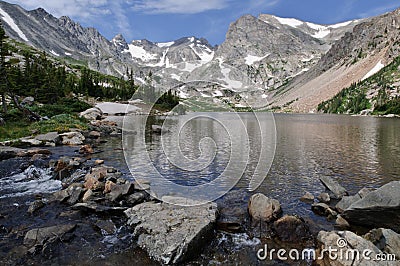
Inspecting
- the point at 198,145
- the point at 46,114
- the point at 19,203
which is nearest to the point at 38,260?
the point at 19,203

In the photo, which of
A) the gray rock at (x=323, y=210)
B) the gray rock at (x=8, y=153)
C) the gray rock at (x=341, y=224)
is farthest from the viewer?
the gray rock at (x=8, y=153)

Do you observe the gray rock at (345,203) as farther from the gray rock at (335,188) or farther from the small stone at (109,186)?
the small stone at (109,186)

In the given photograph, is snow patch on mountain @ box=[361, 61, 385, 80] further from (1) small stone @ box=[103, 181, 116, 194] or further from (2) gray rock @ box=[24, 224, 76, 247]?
(2) gray rock @ box=[24, 224, 76, 247]

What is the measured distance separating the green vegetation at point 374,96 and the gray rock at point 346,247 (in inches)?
4950

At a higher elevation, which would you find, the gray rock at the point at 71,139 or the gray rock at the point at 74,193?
the gray rock at the point at 71,139

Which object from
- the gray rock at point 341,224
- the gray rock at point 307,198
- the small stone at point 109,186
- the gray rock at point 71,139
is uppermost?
the gray rock at point 71,139

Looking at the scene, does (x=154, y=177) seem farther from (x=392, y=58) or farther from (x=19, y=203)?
(x=392, y=58)

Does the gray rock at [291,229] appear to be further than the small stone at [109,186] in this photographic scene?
No

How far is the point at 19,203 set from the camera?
12.9 m

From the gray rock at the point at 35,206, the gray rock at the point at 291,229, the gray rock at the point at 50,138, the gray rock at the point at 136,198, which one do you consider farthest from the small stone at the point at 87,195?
the gray rock at the point at 50,138

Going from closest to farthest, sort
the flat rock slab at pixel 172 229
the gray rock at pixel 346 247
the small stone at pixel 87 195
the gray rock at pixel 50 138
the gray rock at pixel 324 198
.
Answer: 1. the gray rock at pixel 346 247
2. the flat rock slab at pixel 172 229
3. the small stone at pixel 87 195
4. the gray rock at pixel 324 198
5. the gray rock at pixel 50 138

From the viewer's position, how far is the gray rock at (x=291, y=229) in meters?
10.2

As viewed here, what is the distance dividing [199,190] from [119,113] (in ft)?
231

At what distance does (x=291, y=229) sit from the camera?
10.5m
